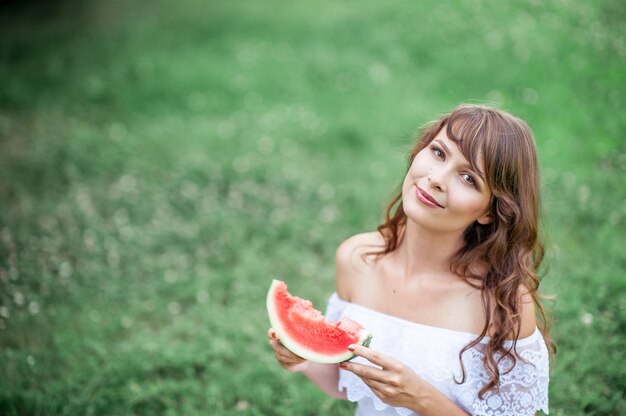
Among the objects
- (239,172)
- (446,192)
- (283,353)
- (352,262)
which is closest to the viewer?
(446,192)

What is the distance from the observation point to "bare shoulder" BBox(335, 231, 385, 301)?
2744 millimetres

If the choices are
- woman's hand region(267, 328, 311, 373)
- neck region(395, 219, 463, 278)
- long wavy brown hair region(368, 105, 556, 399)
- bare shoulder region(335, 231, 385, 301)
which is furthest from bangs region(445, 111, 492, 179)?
woman's hand region(267, 328, 311, 373)

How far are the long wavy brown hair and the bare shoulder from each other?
432mm

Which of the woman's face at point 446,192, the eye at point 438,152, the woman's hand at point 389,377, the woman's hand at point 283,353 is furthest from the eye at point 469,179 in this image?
the woman's hand at point 283,353

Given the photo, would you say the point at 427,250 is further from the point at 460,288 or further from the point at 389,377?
the point at 389,377

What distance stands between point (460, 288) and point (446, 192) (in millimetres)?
497

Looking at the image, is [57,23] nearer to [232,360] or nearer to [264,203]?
[264,203]

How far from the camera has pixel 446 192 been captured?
7.32 ft

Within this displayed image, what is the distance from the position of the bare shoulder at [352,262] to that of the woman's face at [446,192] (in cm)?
52

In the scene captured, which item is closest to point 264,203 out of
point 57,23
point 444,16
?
point 444,16

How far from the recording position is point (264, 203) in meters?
5.61

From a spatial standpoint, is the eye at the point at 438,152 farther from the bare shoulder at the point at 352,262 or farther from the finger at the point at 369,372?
the finger at the point at 369,372

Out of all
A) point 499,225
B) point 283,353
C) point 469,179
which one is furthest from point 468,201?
point 283,353

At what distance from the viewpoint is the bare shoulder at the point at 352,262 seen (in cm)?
274
